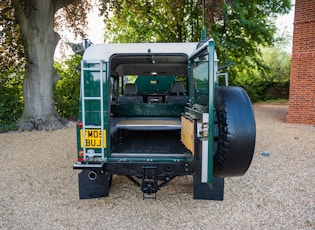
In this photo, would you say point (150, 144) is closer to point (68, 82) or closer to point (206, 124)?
point (206, 124)

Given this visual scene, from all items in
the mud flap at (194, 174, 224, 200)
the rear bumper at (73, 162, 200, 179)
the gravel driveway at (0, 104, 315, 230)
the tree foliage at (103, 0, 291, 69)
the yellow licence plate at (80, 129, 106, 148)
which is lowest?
the gravel driveway at (0, 104, 315, 230)

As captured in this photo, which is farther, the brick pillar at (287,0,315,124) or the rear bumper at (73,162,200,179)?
the brick pillar at (287,0,315,124)

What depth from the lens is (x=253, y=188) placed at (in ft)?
14.6

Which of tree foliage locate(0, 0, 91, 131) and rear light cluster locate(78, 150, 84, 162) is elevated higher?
tree foliage locate(0, 0, 91, 131)

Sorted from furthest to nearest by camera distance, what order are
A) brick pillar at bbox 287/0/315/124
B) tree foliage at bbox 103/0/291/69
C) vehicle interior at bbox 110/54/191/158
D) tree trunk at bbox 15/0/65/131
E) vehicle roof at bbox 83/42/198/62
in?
tree foliage at bbox 103/0/291/69 → brick pillar at bbox 287/0/315/124 → tree trunk at bbox 15/0/65/131 → vehicle interior at bbox 110/54/191/158 → vehicle roof at bbox 83/42/198/62

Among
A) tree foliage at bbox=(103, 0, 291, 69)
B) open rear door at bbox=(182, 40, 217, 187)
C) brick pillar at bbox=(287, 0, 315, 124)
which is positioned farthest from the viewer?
tree foliage at bbox=(103, 0, 291, 69)

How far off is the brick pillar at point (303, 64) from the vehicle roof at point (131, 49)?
329 inches

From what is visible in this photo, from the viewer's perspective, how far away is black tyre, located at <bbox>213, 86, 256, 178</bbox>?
284 cm

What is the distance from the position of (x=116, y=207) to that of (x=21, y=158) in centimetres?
373

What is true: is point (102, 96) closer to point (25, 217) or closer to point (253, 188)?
point (25, 217)

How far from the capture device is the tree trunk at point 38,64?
30.7 ft

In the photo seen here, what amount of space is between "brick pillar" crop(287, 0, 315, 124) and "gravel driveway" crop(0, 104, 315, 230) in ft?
16.2

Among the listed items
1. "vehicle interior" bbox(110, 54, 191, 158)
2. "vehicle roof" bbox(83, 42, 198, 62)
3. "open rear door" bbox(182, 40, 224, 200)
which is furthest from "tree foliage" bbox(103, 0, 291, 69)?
"open rear door" bbox(182, 40, 224, 200)

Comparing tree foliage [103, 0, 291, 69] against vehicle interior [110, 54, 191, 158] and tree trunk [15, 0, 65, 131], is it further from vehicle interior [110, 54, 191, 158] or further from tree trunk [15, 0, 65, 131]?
vehicle interior [110, 54, 191, 158]
